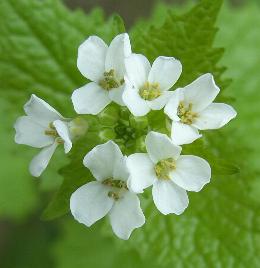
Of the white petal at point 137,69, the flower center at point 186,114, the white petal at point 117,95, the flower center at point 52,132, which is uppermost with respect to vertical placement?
the white petal at point 137,69

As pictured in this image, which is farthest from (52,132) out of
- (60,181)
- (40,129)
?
(60,181)

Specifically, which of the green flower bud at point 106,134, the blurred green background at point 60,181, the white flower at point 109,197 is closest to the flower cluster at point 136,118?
the white flower at point 109,197

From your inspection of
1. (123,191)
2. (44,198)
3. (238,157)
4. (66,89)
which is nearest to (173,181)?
(123,191)

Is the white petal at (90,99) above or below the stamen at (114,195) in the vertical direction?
above

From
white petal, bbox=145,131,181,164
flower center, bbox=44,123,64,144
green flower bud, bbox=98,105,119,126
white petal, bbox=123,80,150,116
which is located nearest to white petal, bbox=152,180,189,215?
white petal, bbox=145,131,181,164

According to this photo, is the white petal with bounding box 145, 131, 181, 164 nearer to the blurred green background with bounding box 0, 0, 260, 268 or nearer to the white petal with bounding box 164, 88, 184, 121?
the white petal with bounding box 164, 88, 184, 121

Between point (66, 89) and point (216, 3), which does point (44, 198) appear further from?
point (216, 3)

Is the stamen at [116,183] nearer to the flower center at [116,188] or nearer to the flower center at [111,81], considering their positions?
the flower center at [116,188]
